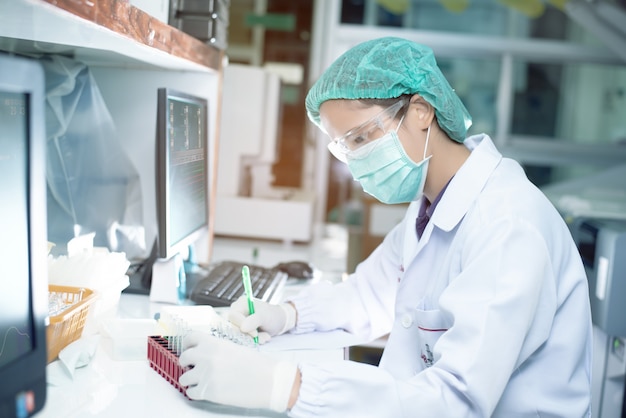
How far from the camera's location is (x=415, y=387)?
82 cm

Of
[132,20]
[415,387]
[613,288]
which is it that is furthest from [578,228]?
[132,20]

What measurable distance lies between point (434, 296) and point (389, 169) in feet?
0.80

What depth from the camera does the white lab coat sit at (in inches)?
32.2

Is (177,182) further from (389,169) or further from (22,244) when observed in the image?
(22,244)

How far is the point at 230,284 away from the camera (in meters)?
1.46

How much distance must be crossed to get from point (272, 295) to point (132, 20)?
2.30ft

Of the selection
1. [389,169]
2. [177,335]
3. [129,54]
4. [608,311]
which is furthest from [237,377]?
[608,311]

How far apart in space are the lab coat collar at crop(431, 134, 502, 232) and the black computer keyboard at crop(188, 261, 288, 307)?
1.70 ft

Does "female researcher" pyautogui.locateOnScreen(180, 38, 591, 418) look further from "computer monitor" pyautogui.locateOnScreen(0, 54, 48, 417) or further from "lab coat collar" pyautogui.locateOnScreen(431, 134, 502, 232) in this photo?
"computer monitor" pyautogui.locateOnScreen(0, 54, 48, 417)

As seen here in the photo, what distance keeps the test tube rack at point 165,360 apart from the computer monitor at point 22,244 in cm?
29

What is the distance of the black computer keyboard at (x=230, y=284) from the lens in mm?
1355

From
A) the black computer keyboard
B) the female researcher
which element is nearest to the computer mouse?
the black computer keyboard

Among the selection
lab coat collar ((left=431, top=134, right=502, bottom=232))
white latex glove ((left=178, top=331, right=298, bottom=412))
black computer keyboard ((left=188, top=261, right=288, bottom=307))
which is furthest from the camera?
black computer keyboard ((left=188, top=261, right=288, bottom=307))

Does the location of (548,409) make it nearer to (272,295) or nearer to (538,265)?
(538,265)
